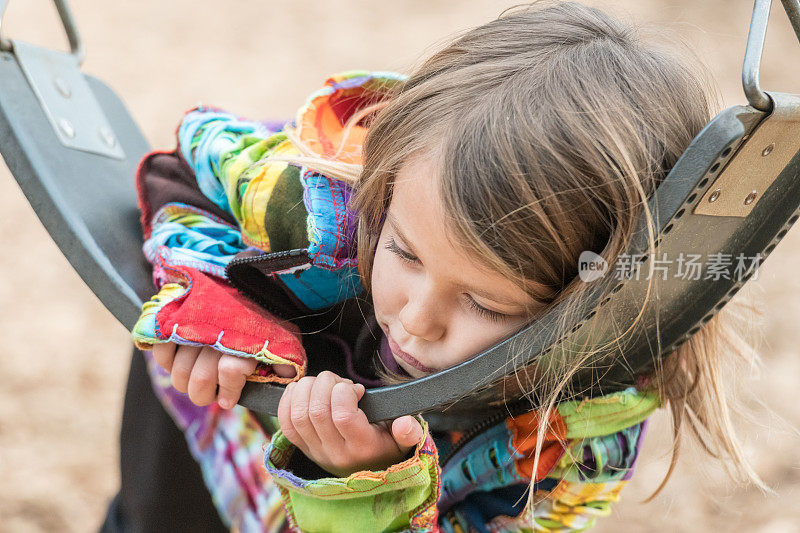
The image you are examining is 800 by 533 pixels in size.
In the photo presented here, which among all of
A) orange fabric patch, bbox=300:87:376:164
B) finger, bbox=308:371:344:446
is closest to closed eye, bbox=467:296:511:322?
finger, bbox=308:371:344:446

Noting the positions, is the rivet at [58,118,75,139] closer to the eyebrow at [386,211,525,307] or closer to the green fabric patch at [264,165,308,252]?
the green fabric patch at [264,165,308,252]

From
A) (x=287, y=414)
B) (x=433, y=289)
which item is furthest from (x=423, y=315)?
(x=287, y=414)

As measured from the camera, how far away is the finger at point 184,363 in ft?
2.11

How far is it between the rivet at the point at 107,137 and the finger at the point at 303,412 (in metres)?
0.38

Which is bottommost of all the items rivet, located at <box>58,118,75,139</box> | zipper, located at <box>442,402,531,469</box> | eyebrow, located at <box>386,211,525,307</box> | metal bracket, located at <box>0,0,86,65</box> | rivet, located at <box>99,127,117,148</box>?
zipper, located at <box>442,402,531,469</box>

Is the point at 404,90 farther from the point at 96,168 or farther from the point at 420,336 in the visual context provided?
the point at 96,168

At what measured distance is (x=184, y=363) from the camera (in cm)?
64

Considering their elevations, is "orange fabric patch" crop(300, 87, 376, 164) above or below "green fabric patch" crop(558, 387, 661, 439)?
above

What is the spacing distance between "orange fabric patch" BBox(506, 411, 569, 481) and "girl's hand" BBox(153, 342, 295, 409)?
19 centimetres

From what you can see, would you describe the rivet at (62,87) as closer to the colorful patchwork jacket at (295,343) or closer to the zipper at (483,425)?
the colorful patchwork jacket at (295,343)

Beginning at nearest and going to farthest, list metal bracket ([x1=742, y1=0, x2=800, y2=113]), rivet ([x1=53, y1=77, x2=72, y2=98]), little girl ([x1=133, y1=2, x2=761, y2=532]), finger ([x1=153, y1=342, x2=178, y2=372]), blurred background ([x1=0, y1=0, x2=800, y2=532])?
metal bracket ([x1=742, y1=0, x2=800, y2=113])
little girl ([x1=133, y1=2, x2=761, y2=532])
finger ([x1=153, y1=342, x2=178, y2=372])
rivet ([x1=53, y1=77, x2=72, y2=98])
blurred background ([x1=0, y1=0, x2=800, y2=532])

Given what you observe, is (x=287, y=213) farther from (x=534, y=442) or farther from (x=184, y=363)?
(x=534, y=442)

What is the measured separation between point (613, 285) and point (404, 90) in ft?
0.85

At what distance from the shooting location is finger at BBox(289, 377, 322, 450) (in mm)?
572
